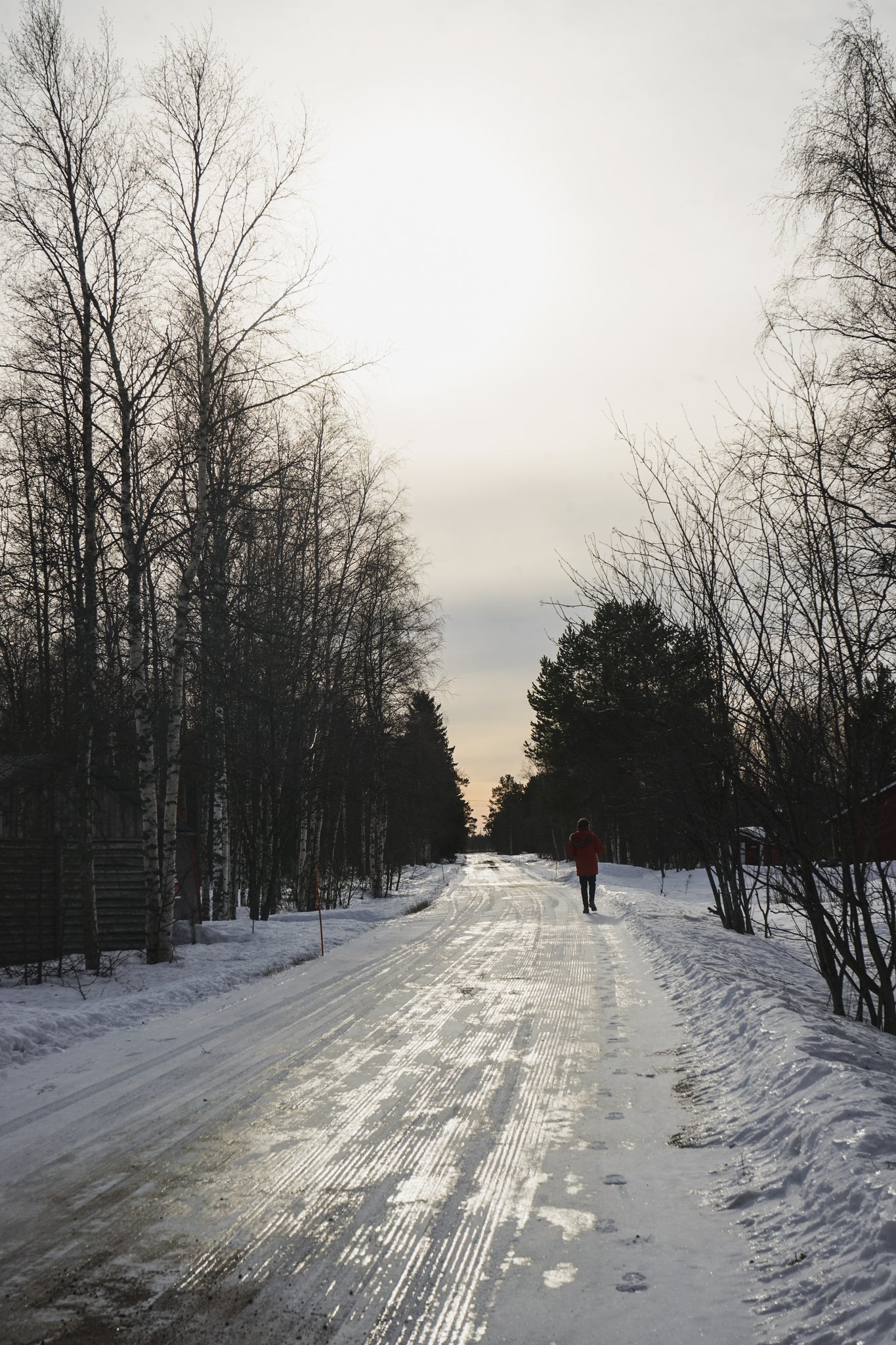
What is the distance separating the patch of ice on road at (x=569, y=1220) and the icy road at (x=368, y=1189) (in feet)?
0.04

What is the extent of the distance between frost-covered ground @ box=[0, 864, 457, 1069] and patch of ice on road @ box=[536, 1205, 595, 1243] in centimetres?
485

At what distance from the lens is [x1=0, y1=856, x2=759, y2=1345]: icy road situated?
128 inches

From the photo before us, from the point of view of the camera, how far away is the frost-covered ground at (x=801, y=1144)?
10.3ft

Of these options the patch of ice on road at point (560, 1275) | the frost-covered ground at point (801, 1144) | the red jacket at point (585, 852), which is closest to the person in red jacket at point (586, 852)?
the red jacket at point (585, 852)

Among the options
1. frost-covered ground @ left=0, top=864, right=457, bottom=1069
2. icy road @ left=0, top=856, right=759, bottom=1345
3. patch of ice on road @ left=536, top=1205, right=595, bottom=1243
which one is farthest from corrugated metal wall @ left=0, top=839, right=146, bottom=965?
patch of ice on road @ left=536, top=1205, right=595, bottom=1243

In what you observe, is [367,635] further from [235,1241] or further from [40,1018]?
[235,1241]

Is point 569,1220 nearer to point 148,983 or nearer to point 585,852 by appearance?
point 148,983

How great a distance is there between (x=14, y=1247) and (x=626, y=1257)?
2.43 metres

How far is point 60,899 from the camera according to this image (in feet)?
40.9

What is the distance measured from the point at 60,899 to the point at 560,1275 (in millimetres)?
10568

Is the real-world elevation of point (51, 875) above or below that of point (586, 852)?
above

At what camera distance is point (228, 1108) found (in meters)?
5.68

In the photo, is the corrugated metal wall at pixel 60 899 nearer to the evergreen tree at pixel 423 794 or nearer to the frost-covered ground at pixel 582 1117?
the frost-covered ground at pixel 582 1117

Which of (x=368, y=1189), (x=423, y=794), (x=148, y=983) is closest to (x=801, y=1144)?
(x=368, y=1189)
